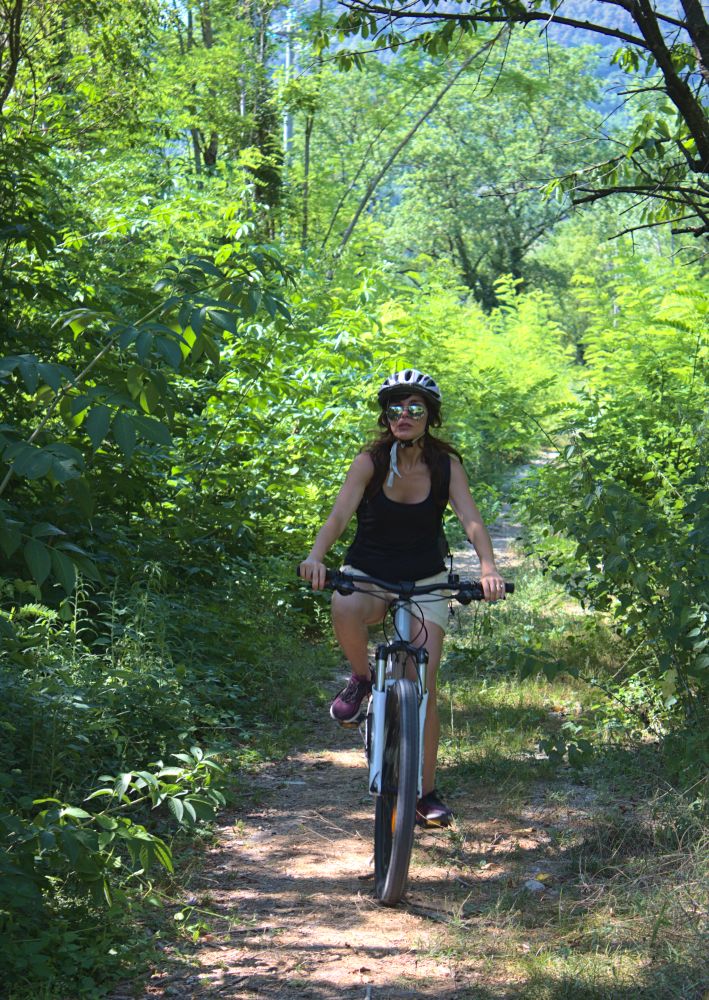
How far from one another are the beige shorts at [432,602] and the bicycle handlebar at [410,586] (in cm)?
14

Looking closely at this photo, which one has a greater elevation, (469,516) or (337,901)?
(469,516)

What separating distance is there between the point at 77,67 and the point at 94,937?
12691mm

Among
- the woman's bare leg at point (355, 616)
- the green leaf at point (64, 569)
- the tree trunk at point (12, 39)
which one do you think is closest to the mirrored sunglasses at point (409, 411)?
the woman's bare leg at point (355, 616)

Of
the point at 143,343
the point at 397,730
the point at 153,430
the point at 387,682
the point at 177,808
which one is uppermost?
the point at 143,343

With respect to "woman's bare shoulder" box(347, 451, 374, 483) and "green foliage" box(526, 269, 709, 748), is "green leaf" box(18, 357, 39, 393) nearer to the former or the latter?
"woman's bare shoulder" box(347, 451, 374, 483)

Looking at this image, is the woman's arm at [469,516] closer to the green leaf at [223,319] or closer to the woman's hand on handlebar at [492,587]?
the woman's hand on handlebar at [492,587]

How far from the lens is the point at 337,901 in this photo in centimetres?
467

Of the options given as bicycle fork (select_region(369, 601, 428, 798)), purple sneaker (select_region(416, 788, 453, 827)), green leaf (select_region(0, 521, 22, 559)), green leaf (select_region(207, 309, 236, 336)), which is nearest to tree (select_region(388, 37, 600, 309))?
purple sneaker (select_region(416, 788, 453, 827))

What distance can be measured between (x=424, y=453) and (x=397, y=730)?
1.29 meters

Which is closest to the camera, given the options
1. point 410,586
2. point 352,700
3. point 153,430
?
point 153,430

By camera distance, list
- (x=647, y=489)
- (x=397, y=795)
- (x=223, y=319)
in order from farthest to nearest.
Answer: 1. (x=647, y=489)
2. (x=397, y=795)
3. (x=223, y=319)

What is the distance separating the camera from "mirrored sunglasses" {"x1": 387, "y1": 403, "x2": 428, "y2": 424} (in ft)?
16.3

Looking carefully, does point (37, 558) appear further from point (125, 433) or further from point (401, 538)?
point (401, 538)

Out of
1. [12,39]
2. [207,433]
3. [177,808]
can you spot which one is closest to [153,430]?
[177,808]
